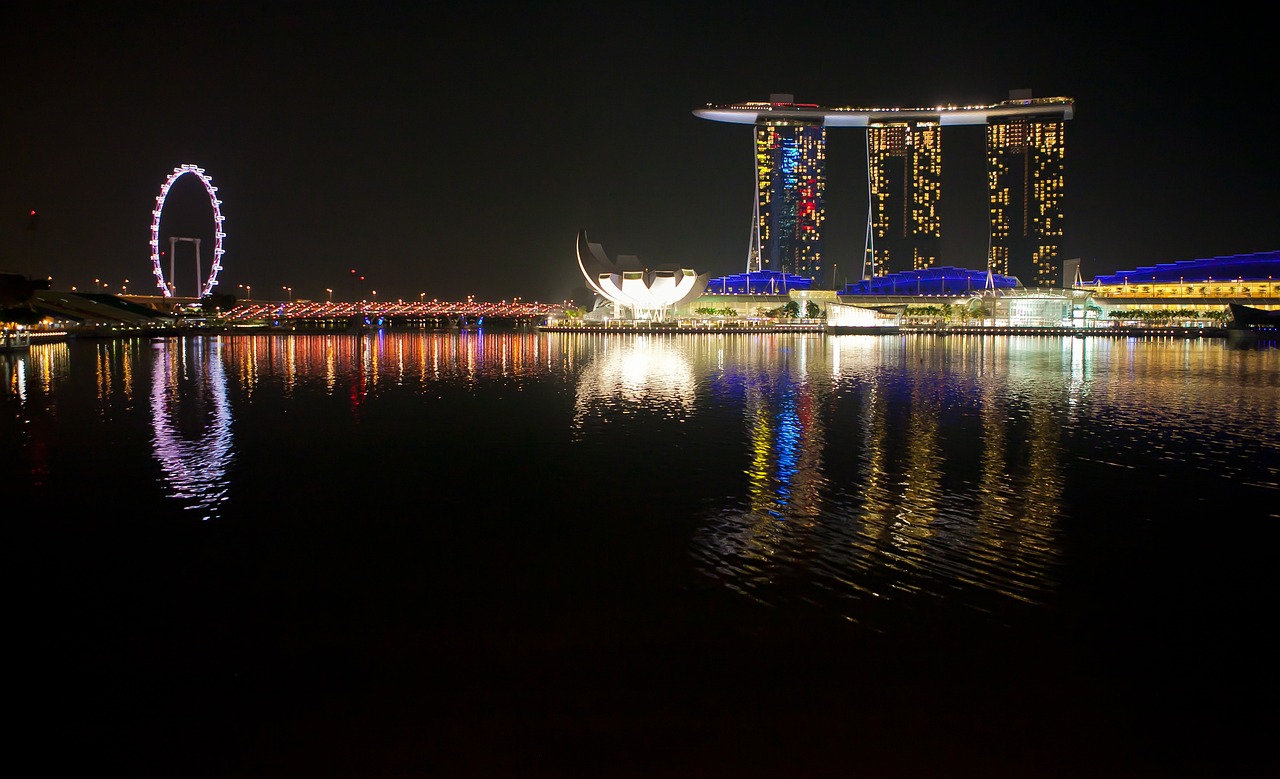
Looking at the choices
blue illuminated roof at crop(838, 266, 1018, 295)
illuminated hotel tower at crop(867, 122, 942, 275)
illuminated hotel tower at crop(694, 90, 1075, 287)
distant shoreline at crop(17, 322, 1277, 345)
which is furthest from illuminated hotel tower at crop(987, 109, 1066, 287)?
distant shoreline at crop(17, 322, 1277, 345)

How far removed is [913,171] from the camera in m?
115

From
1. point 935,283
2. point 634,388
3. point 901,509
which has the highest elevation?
point 935,283

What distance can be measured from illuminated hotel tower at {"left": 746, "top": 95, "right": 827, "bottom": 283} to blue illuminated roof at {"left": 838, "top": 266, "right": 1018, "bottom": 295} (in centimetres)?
1784

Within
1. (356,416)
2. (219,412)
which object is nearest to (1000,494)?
(356,416)

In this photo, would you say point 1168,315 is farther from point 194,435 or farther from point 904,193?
point 194,435

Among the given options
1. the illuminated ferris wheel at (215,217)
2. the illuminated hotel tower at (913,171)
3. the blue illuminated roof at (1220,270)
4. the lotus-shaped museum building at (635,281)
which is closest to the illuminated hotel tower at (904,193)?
the illuminated hotel tower at (913,171)

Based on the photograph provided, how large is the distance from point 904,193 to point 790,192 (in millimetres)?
17300

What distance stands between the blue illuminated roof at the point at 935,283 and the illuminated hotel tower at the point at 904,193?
21457 mm

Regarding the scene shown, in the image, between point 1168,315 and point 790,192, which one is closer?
point 1168,315

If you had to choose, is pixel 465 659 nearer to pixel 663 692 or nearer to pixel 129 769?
pixel 663 692

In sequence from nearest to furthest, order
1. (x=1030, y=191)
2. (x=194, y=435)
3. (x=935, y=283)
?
(x=194, y=435) < (x=935, y=283) < (x=1030, y=191)

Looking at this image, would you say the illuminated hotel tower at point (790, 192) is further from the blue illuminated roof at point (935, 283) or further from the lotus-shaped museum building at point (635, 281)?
the lotus-shaped museum building at point (635, 281)

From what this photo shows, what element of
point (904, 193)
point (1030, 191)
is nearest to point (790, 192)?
point (904, 193)

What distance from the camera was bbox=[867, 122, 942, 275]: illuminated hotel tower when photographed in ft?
372
